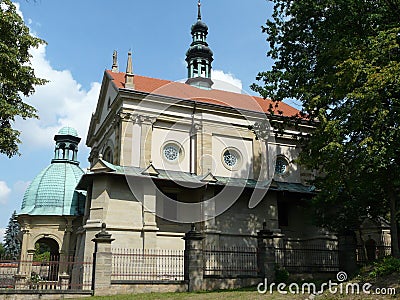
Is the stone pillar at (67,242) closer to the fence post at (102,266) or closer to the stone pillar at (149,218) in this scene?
the stone pillar at (149,218)

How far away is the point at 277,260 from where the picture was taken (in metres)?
20.0

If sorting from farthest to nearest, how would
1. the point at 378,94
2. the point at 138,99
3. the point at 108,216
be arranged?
the point at 138,99 < the point at 108,216 < the point at 378,94

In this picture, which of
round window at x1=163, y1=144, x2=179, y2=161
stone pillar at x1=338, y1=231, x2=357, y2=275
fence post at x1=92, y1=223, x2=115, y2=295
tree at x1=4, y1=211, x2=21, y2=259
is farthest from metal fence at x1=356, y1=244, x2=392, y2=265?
tree at x1=4, y1=211, x2=21, y2=259

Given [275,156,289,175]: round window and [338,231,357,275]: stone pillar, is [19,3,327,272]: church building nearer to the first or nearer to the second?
[275,156,289,175]: round window

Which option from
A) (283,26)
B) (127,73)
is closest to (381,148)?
(283,26)

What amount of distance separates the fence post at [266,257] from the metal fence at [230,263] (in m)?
0.50

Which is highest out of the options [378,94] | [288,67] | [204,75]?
[204,75]

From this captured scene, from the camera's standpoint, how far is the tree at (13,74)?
13883 mm

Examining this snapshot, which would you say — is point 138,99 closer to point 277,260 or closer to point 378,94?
point 277,260

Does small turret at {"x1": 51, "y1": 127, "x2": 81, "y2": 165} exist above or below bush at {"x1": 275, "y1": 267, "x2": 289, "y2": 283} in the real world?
above

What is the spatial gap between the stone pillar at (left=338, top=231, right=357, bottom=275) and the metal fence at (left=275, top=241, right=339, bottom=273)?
79 cm

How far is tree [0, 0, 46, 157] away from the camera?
1388cm

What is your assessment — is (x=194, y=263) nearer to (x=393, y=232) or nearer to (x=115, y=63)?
(x=393, y=232)

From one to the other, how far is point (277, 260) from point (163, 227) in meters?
6.64
